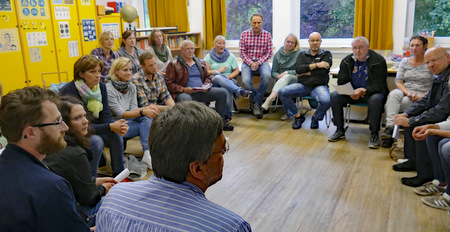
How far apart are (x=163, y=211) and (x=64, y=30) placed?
5.07 m

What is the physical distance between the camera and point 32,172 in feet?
4.22

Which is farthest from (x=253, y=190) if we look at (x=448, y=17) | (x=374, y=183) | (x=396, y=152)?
(x=448, y=17)

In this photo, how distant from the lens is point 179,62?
4.93 meters

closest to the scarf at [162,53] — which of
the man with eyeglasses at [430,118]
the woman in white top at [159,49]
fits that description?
the woman in white top at [159,49]

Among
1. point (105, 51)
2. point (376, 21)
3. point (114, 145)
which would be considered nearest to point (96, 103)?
point (114, 145)

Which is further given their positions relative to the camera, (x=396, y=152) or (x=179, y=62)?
(x=179, y=62)

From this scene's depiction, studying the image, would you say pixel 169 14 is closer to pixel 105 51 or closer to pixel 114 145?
pixel 105 51

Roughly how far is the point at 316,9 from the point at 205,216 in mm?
6014

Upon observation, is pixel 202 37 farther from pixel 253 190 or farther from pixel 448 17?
pixel 253 190

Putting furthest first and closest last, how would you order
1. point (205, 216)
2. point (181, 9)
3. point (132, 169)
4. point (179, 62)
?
point (181, 9), point (179, 62), point (132, 169), point (205, 216)

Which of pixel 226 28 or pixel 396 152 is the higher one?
pixel 226 28

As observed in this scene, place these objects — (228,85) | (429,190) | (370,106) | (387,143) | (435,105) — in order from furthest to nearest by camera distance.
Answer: (228,85) → (370,106) → (387,143) → (435,105) → (429,190)

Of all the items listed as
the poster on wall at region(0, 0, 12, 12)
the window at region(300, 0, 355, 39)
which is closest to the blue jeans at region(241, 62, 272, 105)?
the window at region(300, 0, 355, 39)

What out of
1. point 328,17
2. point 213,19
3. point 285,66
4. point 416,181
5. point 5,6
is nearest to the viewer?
point 416,181
